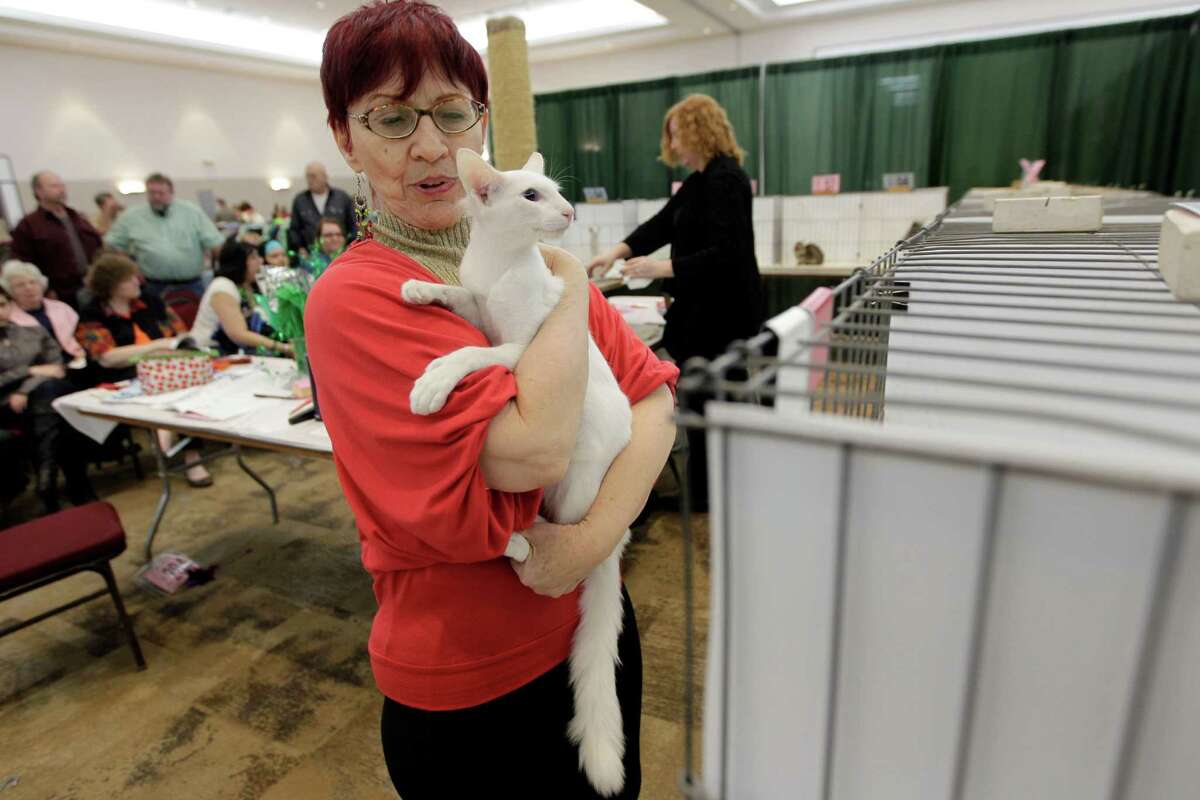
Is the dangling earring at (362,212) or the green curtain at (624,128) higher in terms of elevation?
the green curtain at (624,128)

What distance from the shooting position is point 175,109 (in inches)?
312

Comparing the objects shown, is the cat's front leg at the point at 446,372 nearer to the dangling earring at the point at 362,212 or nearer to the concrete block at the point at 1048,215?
the dangling earring at the point at 362,212

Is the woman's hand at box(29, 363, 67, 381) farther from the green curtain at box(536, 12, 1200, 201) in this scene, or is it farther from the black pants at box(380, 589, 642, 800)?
the black pants at box(380, 589, 642, 800)

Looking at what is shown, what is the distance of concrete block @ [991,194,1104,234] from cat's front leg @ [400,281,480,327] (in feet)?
3.27

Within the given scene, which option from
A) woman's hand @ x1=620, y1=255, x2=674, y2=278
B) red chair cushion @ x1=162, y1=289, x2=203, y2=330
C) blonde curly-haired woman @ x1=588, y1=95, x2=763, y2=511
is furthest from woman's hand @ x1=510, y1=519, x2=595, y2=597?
red chair cushion @ x1=162, y1=289, x2=203, y2=330

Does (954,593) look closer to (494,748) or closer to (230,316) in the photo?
(494,748)

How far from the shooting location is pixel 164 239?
454 cm

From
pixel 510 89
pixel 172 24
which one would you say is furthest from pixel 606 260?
pixel 172 24

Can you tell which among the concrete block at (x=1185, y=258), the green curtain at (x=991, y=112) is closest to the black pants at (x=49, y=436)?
the concrete block at (x=1185, y=258)

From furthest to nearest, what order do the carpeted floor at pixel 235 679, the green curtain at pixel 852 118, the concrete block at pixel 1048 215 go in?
1. the green curtain at pixel 852 118
2. the carpeted floor at pixel 235 679
3. the concrete block at pixel 1048 215

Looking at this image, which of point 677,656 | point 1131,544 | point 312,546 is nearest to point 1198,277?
point 1131,544

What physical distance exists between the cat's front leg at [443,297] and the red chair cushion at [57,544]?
69.6 inches

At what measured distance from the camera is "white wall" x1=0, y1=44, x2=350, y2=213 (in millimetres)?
6844

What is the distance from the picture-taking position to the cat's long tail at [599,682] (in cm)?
80
